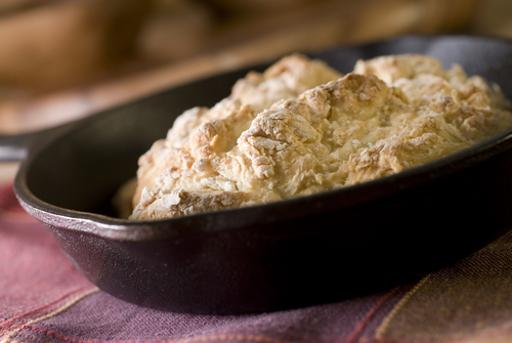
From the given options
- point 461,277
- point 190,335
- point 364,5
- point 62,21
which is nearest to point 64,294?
point 190,335

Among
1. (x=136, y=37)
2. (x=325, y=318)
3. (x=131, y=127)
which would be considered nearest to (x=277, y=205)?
(x=325, y=318)

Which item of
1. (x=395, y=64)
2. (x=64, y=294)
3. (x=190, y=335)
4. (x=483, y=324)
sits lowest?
(x=64, y=294)

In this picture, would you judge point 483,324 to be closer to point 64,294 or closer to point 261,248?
point 261,248

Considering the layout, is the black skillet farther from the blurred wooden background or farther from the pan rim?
the blurred wooden background

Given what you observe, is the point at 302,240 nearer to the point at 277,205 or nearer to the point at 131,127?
the point at 277,205

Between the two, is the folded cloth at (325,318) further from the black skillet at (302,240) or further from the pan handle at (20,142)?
the pan handle at (20,142)

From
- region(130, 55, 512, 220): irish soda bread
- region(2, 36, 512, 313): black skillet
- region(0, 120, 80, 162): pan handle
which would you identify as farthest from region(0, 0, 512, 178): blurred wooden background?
region(2, 36, 512, 313): black skillet
